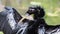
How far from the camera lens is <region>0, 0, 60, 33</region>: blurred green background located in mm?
898

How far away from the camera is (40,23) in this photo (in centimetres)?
84

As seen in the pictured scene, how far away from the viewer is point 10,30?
34.6 inches

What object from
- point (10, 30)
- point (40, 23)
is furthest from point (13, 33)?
point (40, 23)

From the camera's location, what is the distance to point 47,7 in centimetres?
107

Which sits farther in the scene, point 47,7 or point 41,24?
point 47,7

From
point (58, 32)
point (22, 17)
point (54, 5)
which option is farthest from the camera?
point (54, 5)

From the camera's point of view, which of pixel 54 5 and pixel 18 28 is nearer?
pixel 18 28

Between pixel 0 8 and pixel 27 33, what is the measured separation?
226mm

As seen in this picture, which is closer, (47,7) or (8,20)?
(8,20)

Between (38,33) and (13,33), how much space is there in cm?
12

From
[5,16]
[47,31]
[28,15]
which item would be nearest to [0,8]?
[5,16]

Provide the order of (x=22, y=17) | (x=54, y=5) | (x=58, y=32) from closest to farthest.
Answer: (x=58, y=32)
(x=22, y=17)
(x=54, y=5)

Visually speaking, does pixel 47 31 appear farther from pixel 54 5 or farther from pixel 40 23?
pixel 54 5

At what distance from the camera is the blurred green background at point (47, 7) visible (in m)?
0.90
